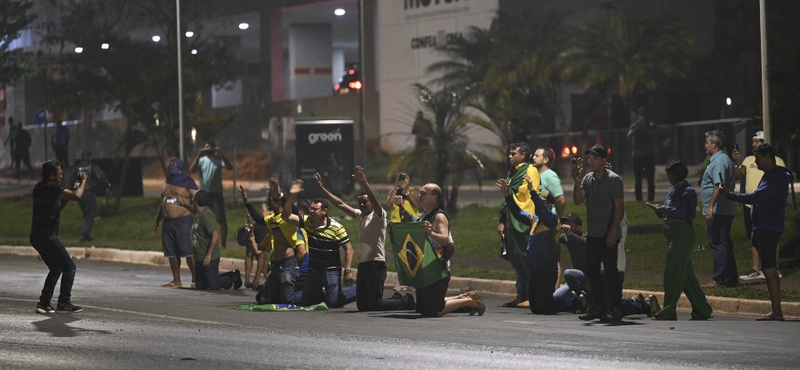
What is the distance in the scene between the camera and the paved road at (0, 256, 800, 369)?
399 inches

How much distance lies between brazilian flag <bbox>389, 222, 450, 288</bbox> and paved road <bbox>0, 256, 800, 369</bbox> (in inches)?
16.4

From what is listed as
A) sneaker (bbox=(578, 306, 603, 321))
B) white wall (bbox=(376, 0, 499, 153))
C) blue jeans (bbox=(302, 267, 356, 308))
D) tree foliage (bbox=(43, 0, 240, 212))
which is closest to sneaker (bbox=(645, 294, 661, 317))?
sneaker (bbox=(578, 306, 603, 321))

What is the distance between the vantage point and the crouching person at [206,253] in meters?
17.8

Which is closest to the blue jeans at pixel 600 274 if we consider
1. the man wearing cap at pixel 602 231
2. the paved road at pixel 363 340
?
the man wearing cap at pixel 602 231

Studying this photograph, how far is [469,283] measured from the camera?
59.8 feet

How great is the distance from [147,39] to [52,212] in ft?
90.9

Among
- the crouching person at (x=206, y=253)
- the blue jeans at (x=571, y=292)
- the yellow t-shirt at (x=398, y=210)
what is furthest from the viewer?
the crouching person at (x=206, y=253)

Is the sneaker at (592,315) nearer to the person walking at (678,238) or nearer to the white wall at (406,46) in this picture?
the person walking at (678,238)

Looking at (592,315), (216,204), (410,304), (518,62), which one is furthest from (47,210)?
(518,62)

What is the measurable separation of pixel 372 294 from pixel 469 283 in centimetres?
393

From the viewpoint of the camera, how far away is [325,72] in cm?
5247

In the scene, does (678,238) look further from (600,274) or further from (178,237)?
(178,237)

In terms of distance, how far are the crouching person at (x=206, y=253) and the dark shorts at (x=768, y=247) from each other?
23.4ft

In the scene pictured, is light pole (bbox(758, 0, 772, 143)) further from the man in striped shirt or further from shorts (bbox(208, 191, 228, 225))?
shorts (bbox(208, 191, 228, 225))
